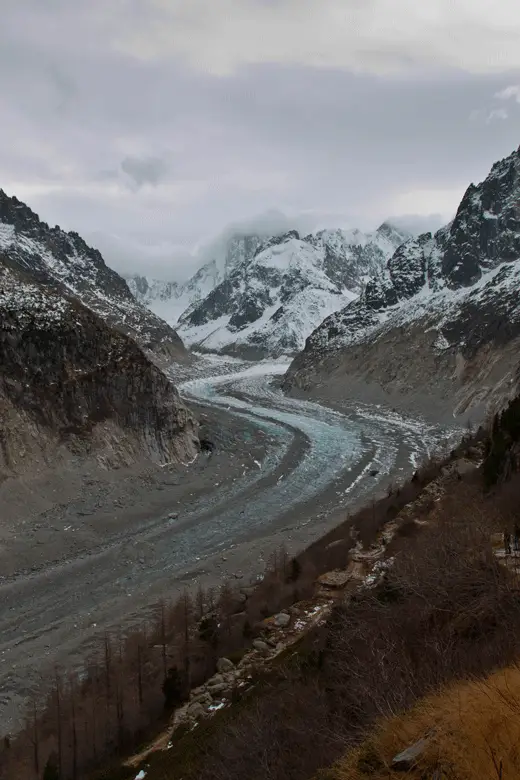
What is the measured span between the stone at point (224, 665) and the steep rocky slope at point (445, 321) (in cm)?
6048

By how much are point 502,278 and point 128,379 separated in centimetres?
8628

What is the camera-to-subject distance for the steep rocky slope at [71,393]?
39.8m

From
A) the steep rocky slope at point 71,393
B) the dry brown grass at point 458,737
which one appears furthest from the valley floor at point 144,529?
the dry brown grass at point 458,737

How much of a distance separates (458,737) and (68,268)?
Answer: 19226 centimetres

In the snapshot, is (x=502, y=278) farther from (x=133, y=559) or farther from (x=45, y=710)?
(x=45, y=710)

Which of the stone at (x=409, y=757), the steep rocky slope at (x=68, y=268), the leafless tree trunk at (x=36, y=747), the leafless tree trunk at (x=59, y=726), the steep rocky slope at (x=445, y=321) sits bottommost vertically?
the leafless tree trunk at (x=36, y=747)

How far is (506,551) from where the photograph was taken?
1410 centimetres

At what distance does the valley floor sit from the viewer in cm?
2420

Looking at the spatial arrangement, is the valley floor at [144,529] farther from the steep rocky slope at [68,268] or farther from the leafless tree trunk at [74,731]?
the steep rocky slope at [68,268]

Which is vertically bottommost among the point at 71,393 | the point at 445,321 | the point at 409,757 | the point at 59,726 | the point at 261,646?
the point at 59,726

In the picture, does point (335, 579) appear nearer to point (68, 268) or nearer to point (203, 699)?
point (203, 699)

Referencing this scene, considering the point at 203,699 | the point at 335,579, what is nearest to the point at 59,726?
the point at 203,699

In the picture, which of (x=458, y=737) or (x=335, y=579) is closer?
(x=458, y=737)

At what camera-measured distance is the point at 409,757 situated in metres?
5.08
